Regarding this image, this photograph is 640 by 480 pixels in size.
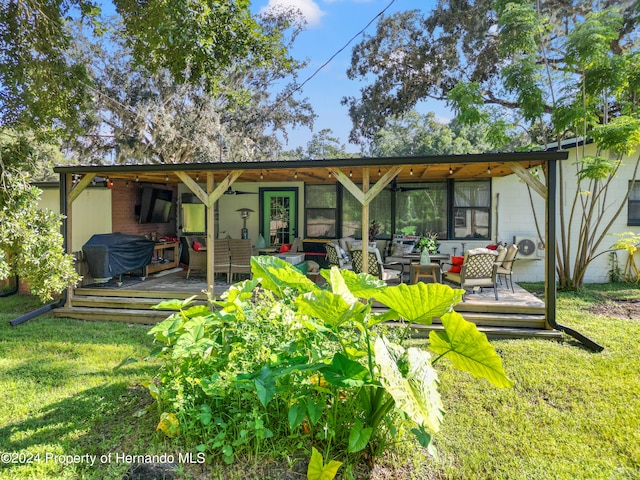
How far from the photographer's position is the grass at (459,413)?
2.61 m

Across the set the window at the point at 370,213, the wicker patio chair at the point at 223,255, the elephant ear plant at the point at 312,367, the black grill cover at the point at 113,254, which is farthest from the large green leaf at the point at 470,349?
the window at the point at 370,213

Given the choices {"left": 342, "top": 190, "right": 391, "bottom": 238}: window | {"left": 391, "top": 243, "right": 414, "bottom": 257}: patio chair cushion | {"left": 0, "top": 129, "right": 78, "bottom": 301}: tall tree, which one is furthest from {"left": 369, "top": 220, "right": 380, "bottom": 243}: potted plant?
{"left": 0, "top": 129, "right": 78, "bottom": 301}: tall tree

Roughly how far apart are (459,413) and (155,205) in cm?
907

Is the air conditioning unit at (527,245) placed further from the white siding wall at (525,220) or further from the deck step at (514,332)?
the deck step at (514,332)

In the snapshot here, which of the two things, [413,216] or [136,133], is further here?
[136,133]

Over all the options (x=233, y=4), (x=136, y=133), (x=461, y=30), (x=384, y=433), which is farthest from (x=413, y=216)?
(x=136, y=133)

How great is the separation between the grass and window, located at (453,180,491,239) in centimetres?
435

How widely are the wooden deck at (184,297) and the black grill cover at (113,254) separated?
1.14ft

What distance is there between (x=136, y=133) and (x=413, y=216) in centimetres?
1086

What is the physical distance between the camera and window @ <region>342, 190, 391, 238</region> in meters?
10.1

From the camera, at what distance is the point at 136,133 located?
1446cm

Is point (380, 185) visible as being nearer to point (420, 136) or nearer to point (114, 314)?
point (114, 314)

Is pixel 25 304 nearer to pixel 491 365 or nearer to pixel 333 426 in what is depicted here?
pixel 333 426

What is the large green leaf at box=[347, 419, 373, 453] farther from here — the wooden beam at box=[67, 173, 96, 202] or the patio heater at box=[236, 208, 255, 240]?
the patio heater at box=[236, 208, 255, 240]
